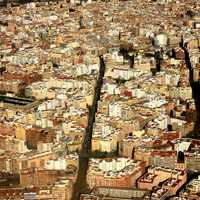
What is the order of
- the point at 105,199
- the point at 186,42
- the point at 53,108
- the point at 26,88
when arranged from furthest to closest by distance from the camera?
the point at 186,42 → the point at 26,88 → the point at 53,108 → the point at 105,199

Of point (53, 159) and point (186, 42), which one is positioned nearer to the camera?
point (53, 159)

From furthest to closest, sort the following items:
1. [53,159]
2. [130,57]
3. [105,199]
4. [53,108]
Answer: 1. [130,57]
2. [53,108]
3. [53,159]
4. [105,199]

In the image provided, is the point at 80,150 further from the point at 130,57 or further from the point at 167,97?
the point at 130,57

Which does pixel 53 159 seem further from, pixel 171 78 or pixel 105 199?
pixel 171 78

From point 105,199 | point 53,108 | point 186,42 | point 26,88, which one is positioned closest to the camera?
point 105,199

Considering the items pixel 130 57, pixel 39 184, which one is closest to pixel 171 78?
pixel 130 57

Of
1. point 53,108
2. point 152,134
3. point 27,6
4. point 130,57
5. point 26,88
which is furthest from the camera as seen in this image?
point 27,6

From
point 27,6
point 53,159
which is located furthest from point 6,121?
point 27,6

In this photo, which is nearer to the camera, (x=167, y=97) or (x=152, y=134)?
(x=152, y=134)

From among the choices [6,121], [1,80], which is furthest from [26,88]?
[6,121]
